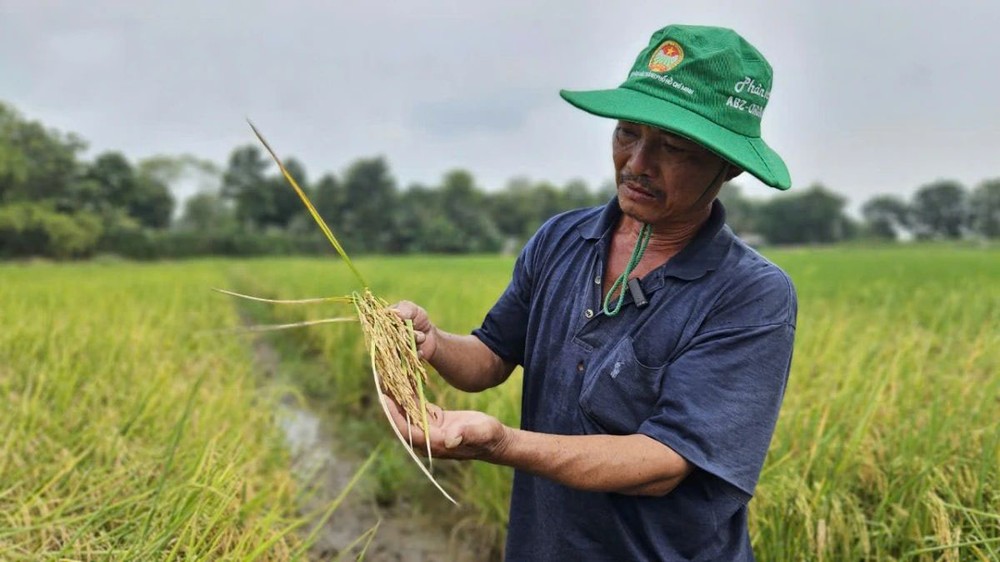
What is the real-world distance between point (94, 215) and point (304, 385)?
3568 centimetres

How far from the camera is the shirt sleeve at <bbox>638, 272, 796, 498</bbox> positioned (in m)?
1.09

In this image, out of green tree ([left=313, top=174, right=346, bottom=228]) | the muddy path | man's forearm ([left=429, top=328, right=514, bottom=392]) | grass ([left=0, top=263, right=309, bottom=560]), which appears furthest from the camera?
green tree ([left=313, top=174, right=346, bottom=228])

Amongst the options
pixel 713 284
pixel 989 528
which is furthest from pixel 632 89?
pixel 989 528

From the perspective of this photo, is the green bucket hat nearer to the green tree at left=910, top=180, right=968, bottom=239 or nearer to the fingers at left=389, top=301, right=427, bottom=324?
the fingers at left=389, top=301, right=427, bottom=324

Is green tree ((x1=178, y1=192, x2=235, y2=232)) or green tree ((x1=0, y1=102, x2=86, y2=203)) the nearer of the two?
green tree ((x1=0, y1=102, x2=86, y2=203))

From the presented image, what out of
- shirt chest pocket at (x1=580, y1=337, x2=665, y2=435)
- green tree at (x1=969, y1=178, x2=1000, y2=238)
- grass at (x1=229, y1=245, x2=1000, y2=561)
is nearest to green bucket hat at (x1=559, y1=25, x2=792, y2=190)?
shirt chest pocket at (x1=580, y1=337, x2=665, y2=435)

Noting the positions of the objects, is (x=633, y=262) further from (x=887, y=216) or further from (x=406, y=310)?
(x=887, y=216)

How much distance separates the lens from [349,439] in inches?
184

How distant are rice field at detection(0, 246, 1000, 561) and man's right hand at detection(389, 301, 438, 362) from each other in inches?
21.3

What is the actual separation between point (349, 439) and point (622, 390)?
3767mm

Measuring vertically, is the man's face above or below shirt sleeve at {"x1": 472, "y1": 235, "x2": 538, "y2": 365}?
above

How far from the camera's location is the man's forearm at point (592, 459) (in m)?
1.08

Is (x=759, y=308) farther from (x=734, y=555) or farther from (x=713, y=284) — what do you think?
(x=734, y=555)

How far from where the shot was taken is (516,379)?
3.42 m
